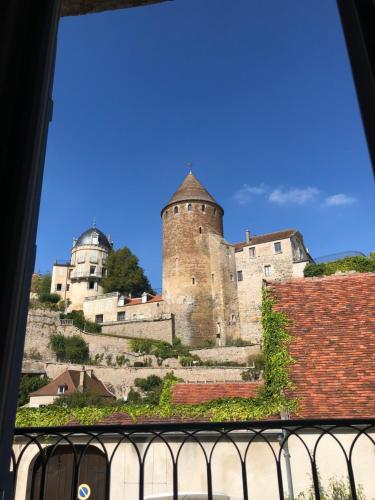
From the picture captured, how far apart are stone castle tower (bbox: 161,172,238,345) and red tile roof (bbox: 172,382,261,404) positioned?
28.9 metres

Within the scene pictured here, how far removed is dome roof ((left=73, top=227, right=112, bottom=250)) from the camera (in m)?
52.9

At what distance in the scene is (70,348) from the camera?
34.8 m

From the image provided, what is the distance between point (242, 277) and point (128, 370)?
58.7ft

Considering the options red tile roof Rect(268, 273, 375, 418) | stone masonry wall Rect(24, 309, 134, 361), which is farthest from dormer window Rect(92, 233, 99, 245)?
red tile roof Rect(268, 273, 375, 418)

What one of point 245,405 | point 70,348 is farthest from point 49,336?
point 245,405

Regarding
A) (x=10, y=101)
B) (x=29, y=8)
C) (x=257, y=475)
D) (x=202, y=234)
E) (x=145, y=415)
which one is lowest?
(x=257, y=475)

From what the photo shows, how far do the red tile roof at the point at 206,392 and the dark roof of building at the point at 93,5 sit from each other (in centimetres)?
905

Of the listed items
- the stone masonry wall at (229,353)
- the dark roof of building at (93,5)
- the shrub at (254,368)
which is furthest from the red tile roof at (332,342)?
the stone masonry wall at (229,353)

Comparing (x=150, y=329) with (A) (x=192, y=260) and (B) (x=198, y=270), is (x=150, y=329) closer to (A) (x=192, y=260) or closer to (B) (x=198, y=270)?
(B) (x=198, y=270)

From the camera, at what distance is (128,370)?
31.1 metres

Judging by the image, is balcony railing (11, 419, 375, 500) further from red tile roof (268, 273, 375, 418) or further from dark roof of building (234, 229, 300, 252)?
dark roof of building (234, 229, 300, 252)

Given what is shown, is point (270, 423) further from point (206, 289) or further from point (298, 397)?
point (206, 289)

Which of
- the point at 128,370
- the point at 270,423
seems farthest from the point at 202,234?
the point at 270,423

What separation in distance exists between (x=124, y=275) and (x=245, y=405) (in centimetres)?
3961
